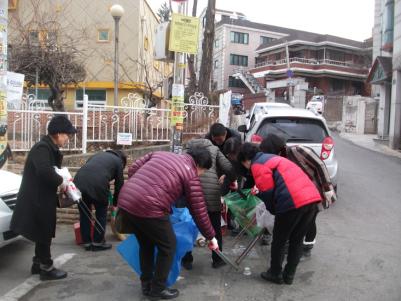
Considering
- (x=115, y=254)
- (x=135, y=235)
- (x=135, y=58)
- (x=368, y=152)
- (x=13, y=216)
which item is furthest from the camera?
(x=135, y=58)

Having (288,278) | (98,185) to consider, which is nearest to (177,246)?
(288,278)

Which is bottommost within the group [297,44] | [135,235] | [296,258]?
[296,258]

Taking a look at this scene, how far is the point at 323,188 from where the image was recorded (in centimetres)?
502

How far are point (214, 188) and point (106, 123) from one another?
17.2 feet

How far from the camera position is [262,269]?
16.9ft

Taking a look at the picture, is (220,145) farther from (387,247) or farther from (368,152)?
(368,152)

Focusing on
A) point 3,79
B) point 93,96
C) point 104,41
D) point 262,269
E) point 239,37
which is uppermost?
point 239,37

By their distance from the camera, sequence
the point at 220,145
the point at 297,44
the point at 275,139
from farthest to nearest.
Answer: the point at 297,44 < the point at 220,145 < the point at 275,139

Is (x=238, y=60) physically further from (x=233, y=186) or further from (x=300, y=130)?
(x=233, y=186)

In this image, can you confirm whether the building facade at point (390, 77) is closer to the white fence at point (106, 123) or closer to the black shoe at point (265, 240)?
the white fence at point (106, 123)

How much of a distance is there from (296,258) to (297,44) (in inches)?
1848

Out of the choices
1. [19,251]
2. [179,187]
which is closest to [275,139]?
[179,187]

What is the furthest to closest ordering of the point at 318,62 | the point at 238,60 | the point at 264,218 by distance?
the point at 238,60 → the point at 318,62 → the point at 264,218

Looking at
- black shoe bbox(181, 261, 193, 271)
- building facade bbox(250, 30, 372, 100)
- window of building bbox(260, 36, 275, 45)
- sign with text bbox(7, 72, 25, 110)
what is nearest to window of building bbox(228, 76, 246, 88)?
building facade bbox(250, 30, 372, 100)
